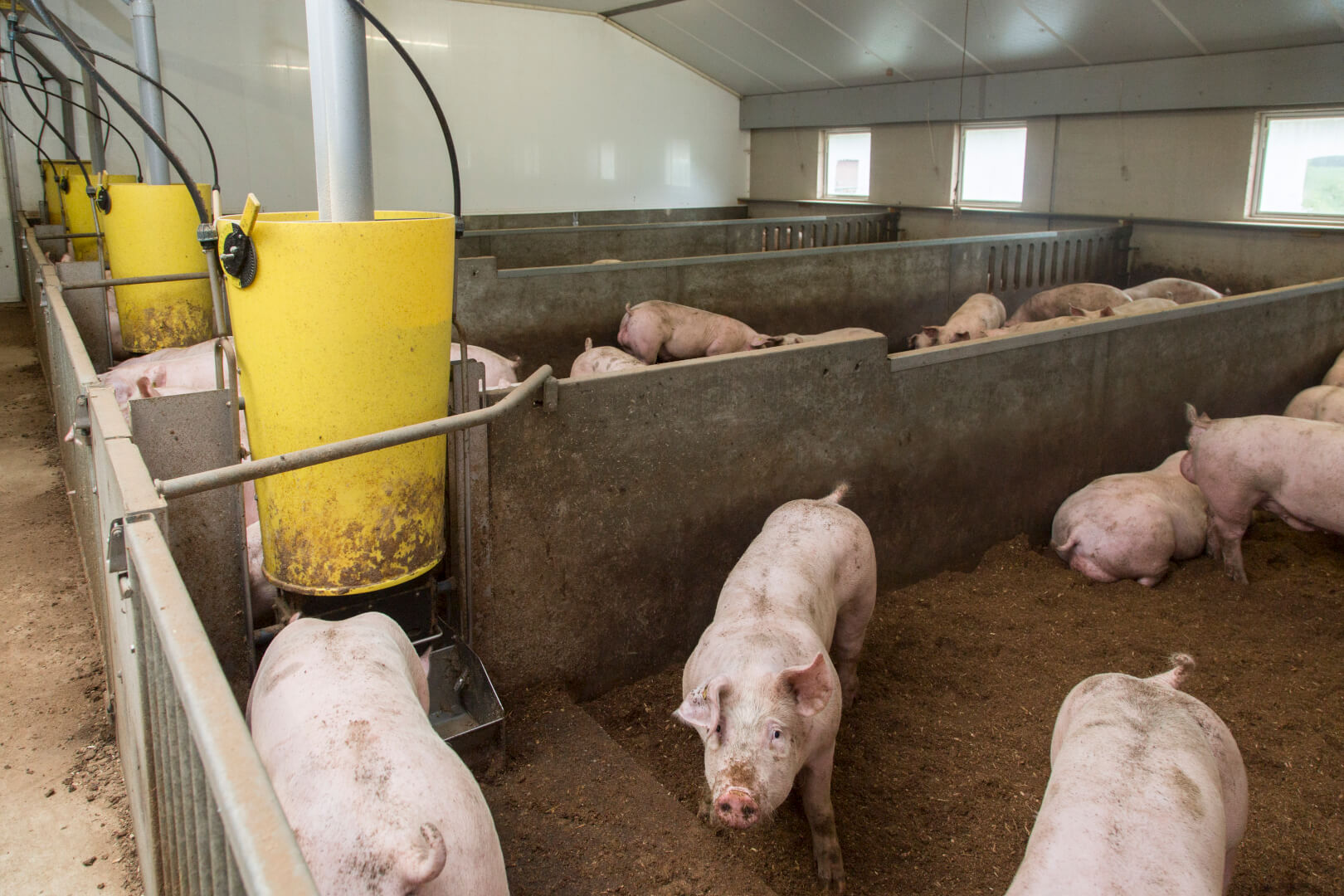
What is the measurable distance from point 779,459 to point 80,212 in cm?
593

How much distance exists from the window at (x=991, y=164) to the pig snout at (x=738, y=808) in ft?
28.5

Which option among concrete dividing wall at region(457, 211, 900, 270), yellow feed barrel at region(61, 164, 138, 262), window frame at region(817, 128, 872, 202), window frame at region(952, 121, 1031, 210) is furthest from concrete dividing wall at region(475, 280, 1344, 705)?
window frame at region(817, 128, 872, 202)

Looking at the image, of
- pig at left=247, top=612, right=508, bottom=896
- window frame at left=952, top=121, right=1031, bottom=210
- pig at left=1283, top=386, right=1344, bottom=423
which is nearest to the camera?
pig at left=247, top=612, right=508, bottom=896

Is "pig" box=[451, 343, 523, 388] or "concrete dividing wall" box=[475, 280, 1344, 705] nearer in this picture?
"concrete dividing wall" box=[475, 280, 1344, 705]

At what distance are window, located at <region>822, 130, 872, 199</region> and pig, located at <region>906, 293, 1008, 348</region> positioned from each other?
4.43 m

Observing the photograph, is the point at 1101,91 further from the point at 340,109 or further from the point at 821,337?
the point at 340,109

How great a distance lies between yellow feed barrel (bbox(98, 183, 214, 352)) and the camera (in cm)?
475

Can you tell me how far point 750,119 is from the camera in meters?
12.5

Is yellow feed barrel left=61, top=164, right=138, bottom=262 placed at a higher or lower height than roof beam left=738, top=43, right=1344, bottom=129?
lower

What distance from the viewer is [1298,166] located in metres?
7.43

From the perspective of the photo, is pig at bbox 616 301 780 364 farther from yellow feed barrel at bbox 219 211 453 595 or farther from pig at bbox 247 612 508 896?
pig at bbox 247 612 508 896

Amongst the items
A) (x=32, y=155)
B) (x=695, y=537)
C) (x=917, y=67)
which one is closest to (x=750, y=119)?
(x=917, y=67)

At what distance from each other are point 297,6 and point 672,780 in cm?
916

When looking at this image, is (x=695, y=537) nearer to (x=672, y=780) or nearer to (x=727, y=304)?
(x=672, y=780)
